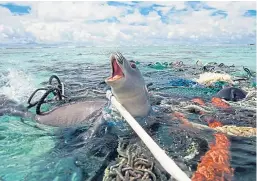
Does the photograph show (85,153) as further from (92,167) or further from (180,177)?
(180,177)

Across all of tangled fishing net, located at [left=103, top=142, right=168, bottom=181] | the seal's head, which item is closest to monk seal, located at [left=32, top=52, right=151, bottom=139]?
the seal's head

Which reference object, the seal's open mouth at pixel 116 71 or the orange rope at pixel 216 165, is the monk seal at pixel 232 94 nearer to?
the orange rope at pixel 216 165

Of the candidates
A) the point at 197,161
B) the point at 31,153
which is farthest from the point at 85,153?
the point at 197,161

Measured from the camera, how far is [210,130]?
5.65 m

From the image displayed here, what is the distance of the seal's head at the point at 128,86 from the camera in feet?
15.9

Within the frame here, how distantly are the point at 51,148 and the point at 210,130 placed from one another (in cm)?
281

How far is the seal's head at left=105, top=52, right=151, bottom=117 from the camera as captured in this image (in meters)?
4.86

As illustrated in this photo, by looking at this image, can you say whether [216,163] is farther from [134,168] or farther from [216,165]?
[134,168]

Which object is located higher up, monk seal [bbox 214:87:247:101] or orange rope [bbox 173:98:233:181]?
orange rope [bbox 173:98:233:181]

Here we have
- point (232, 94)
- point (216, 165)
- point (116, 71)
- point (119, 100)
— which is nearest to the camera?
point (216, 165)

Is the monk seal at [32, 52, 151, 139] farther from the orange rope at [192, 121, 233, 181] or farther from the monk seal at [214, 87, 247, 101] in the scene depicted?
the monk seal at [214, 87, 247, 101]

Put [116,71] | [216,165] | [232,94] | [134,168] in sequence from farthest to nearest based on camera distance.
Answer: [232,94], [116,71], [216,165], [134,168]

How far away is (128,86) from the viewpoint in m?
5.07

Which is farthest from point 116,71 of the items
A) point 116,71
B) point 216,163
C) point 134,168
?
point 216,163
